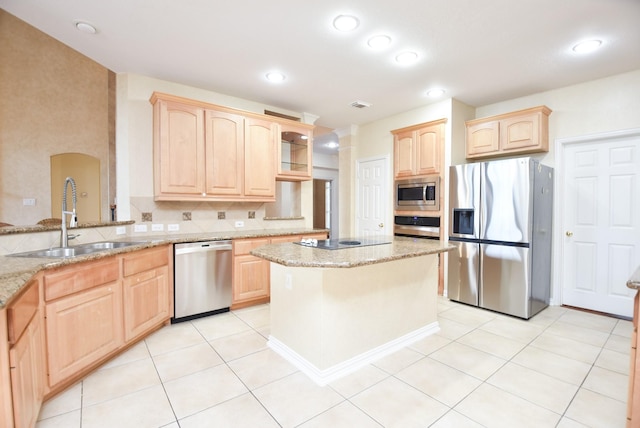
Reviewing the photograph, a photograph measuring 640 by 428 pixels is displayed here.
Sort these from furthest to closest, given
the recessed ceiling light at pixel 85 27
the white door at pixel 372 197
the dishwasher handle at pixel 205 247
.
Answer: the white door at pixel 372 197 → the dishwasher handle at pixel 205 247 → the recessed ceiling light at pixel 85 27

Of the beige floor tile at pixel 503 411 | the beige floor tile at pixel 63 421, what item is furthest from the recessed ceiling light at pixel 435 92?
the beige floor tile at pixel 63 421

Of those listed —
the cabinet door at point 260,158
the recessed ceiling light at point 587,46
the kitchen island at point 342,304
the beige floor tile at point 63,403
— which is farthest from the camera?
the cabinet door at point 260,158

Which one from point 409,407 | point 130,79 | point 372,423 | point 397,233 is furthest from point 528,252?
point 130,79

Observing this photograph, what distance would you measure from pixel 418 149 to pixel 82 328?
4074 mm

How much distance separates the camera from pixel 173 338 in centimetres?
264

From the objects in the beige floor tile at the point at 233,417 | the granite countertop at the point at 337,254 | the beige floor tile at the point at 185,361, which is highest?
the granite countertop at the point at 337,254

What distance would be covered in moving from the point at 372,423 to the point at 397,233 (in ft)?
10.3

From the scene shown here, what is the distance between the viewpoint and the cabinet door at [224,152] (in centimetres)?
331

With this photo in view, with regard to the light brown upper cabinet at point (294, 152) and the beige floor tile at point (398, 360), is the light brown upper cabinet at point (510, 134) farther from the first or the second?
the beige floor tile at point (398, 360)

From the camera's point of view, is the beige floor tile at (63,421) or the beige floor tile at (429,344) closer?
the beige floor tile at (63,421)

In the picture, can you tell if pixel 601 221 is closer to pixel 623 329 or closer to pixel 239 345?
pixel 623 329

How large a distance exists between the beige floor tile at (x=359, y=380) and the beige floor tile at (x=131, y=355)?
1533 mm

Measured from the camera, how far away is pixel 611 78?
10.4 ft

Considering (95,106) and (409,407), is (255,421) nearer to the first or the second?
(409,407)
